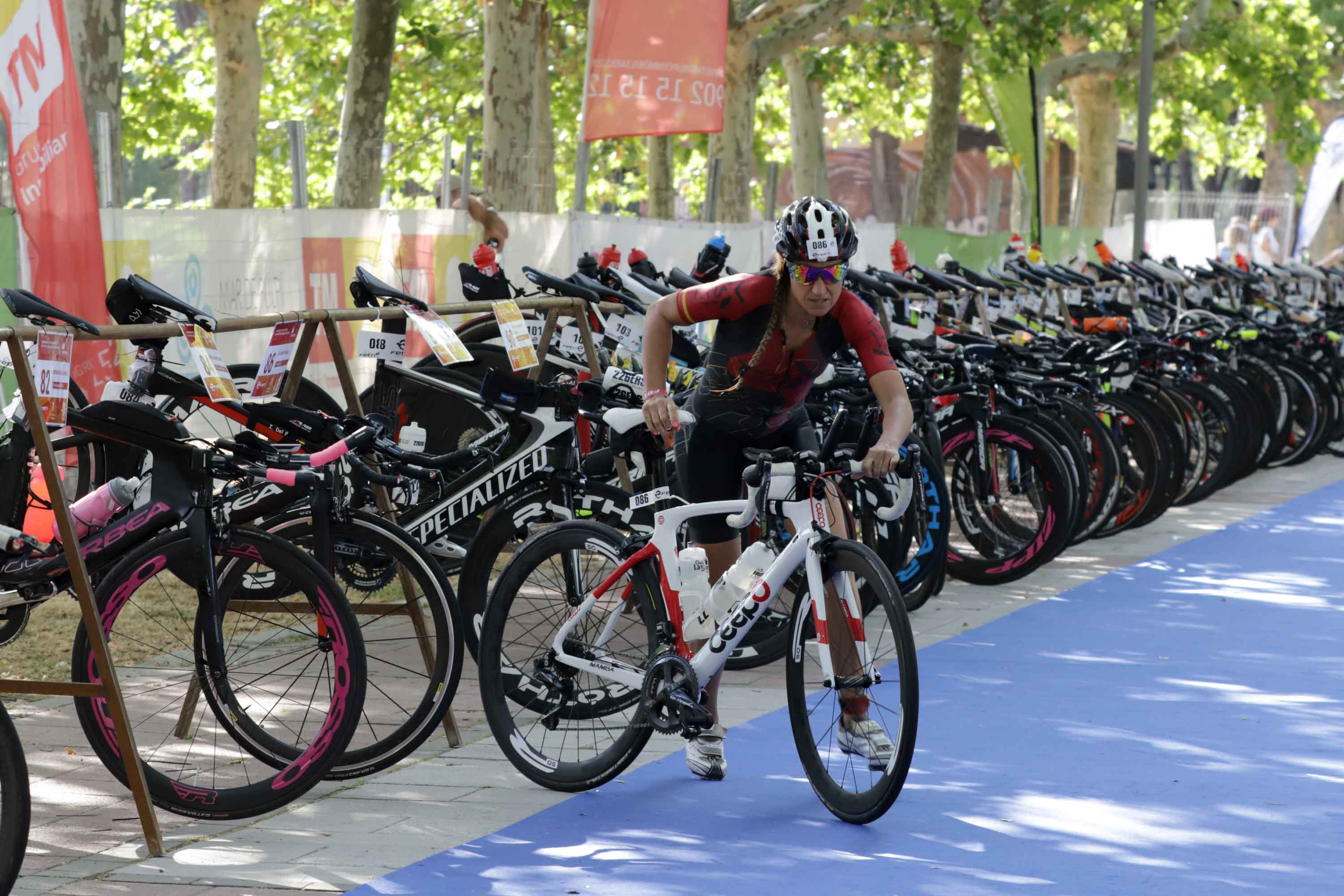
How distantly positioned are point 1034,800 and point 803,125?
69.6 ft

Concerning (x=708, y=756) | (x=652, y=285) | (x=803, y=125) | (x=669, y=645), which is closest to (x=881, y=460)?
(x=669, y=645)

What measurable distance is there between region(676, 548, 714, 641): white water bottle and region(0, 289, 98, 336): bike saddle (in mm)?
1772

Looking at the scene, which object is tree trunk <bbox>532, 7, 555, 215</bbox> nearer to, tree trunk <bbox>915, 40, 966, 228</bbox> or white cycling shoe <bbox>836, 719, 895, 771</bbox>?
tree trunk <bbox>915, 40, 966, 228</bbox>

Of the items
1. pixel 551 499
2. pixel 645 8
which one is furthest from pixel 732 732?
pixel 645 8

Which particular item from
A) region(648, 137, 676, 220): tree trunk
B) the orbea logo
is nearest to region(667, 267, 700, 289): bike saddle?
the orbea logo

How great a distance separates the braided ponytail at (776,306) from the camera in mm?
5441

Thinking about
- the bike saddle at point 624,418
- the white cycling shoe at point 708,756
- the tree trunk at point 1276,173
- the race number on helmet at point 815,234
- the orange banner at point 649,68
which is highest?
the tree trunk at point 1276,173

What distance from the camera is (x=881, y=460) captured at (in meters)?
4.97

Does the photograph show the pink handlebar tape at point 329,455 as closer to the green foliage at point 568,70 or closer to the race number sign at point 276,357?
the race number sign at point 276,357

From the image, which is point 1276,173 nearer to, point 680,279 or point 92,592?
point 680,279

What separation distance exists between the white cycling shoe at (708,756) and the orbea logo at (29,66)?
13.9ft

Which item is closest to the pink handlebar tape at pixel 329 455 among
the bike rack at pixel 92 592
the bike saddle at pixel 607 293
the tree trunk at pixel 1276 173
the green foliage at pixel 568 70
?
the bike rack at pixel 92 592

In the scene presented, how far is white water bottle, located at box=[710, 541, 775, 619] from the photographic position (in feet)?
17.0

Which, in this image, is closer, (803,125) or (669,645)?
(669,645)
